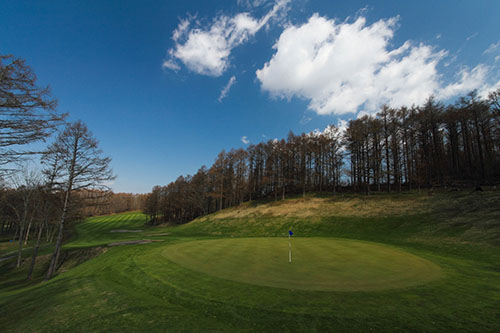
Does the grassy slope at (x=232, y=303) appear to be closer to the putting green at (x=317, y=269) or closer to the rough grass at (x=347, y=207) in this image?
the putting green at (x=317, y=269)

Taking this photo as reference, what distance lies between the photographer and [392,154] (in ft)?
124

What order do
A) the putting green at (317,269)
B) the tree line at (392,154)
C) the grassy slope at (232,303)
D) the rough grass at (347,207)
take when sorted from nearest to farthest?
1. the grassy slope at (232,303)
2. the putting green at (317,269)
3. the rough grass at (347,207)
4. the tree line at (392,154)

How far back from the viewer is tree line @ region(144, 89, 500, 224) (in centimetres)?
3344

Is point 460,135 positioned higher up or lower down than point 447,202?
higher up

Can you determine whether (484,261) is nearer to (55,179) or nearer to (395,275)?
(395,275)

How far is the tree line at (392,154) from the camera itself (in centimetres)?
3344

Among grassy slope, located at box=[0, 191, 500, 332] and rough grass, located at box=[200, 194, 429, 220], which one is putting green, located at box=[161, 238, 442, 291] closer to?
grassy slope, located at box=[0, 191, 500, 332]

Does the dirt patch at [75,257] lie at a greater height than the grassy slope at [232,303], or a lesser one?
lesser

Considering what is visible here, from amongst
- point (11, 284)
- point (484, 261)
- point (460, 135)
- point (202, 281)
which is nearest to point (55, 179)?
point (11, 284)

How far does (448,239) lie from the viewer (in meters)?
16.2

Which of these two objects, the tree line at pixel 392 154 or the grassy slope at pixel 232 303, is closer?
the grassy slope at pixel 232 303

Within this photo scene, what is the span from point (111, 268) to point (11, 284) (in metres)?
13.7

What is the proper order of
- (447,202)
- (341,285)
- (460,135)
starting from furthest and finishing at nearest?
(460,135), (447,202), (341,285)

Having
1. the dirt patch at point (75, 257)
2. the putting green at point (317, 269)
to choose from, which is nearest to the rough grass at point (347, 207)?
the putting green at point (317, 269)
